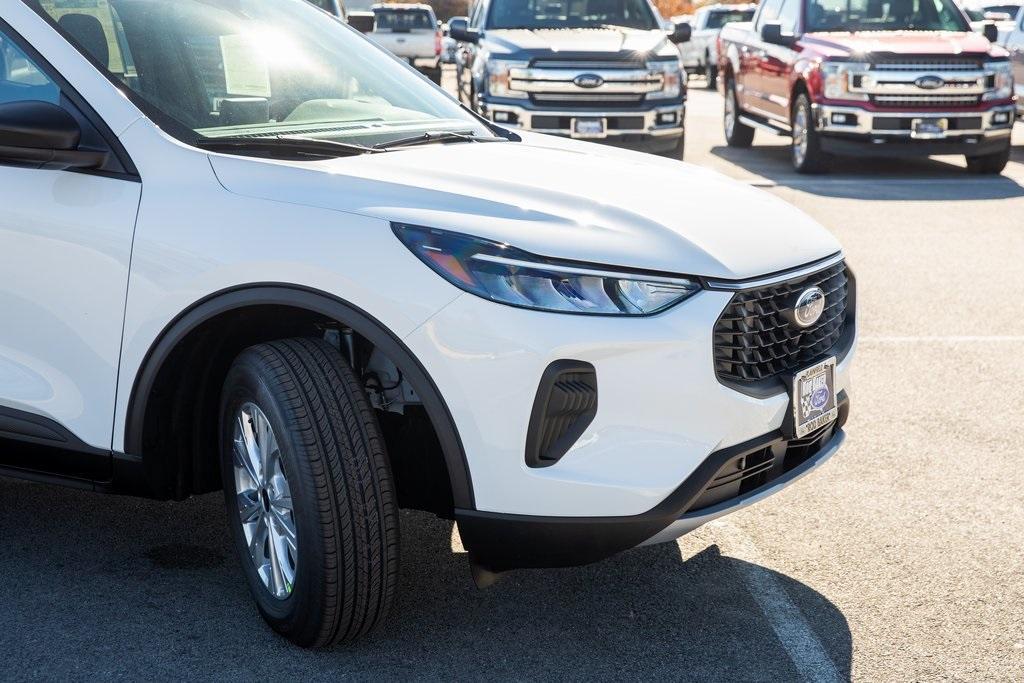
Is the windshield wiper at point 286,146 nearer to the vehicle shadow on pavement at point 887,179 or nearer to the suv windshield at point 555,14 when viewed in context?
the vehicle shadow on pavement at point 887,179

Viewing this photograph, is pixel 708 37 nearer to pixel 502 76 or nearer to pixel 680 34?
pixel 680 34

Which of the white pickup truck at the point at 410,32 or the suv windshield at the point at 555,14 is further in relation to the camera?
the white pickup truck at the point at 410,32

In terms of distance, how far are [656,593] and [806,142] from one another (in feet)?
32.1

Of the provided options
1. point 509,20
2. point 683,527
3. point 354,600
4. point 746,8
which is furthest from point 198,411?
point 746,8

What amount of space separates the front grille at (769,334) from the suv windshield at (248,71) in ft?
4.04

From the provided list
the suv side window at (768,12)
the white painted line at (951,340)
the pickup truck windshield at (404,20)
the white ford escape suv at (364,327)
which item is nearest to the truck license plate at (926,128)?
the suv side window at (768,12)

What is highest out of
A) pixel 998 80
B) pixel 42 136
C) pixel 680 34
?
pixel 42 136

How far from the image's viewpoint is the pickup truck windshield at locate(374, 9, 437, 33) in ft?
110

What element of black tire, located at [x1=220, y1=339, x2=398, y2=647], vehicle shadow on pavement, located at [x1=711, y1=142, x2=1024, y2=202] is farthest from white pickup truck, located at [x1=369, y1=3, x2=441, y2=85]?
black tire, located at [x1=220, y1=339, x2=398, y2=647]

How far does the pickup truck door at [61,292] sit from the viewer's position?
337cm

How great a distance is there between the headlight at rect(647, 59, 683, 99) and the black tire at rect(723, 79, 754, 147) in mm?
3399

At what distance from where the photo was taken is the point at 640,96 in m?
12.1

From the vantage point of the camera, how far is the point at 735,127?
51.4 feet

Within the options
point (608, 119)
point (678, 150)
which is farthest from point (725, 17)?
point (608, 119)
